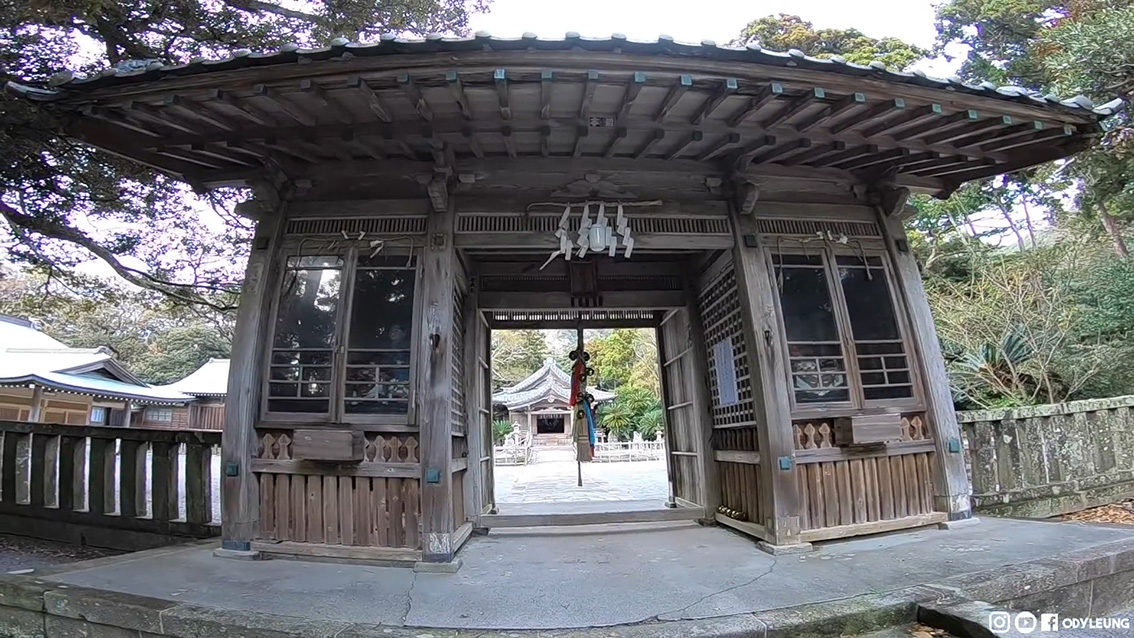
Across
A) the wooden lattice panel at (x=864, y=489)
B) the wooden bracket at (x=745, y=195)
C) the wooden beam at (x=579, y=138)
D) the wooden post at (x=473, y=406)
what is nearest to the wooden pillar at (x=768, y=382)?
the wooden bracket at (x=745, y=195)

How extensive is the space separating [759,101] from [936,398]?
3058 millimetres

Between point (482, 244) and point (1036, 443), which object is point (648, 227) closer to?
point (482, 244)

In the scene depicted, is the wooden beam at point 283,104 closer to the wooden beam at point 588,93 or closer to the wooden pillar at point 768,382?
the wooden beam at point 588,93

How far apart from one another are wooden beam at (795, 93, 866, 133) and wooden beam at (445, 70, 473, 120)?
250 centimetres

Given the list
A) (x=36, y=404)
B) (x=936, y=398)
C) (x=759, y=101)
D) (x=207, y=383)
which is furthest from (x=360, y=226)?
(x=207, y=383)

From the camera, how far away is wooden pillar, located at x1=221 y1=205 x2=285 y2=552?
176 inches

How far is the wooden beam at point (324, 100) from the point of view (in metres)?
3.60

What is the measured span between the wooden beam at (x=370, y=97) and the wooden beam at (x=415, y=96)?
0.66 feet

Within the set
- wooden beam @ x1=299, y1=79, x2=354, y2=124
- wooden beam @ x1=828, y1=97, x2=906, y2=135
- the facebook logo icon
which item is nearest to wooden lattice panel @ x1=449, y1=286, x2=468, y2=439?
wooden beam @ x1=299, y1=79, x2=354, y2=124

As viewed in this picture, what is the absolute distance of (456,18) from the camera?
330 inches

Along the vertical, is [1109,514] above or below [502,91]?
below

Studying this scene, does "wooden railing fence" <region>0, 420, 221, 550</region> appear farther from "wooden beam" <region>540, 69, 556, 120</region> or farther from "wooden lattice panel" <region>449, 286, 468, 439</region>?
"wooden beam" <region>540, 69, 556, 120</region>

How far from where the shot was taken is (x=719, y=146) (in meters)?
4.77

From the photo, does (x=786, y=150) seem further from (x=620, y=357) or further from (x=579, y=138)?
(x=620, y=357)
